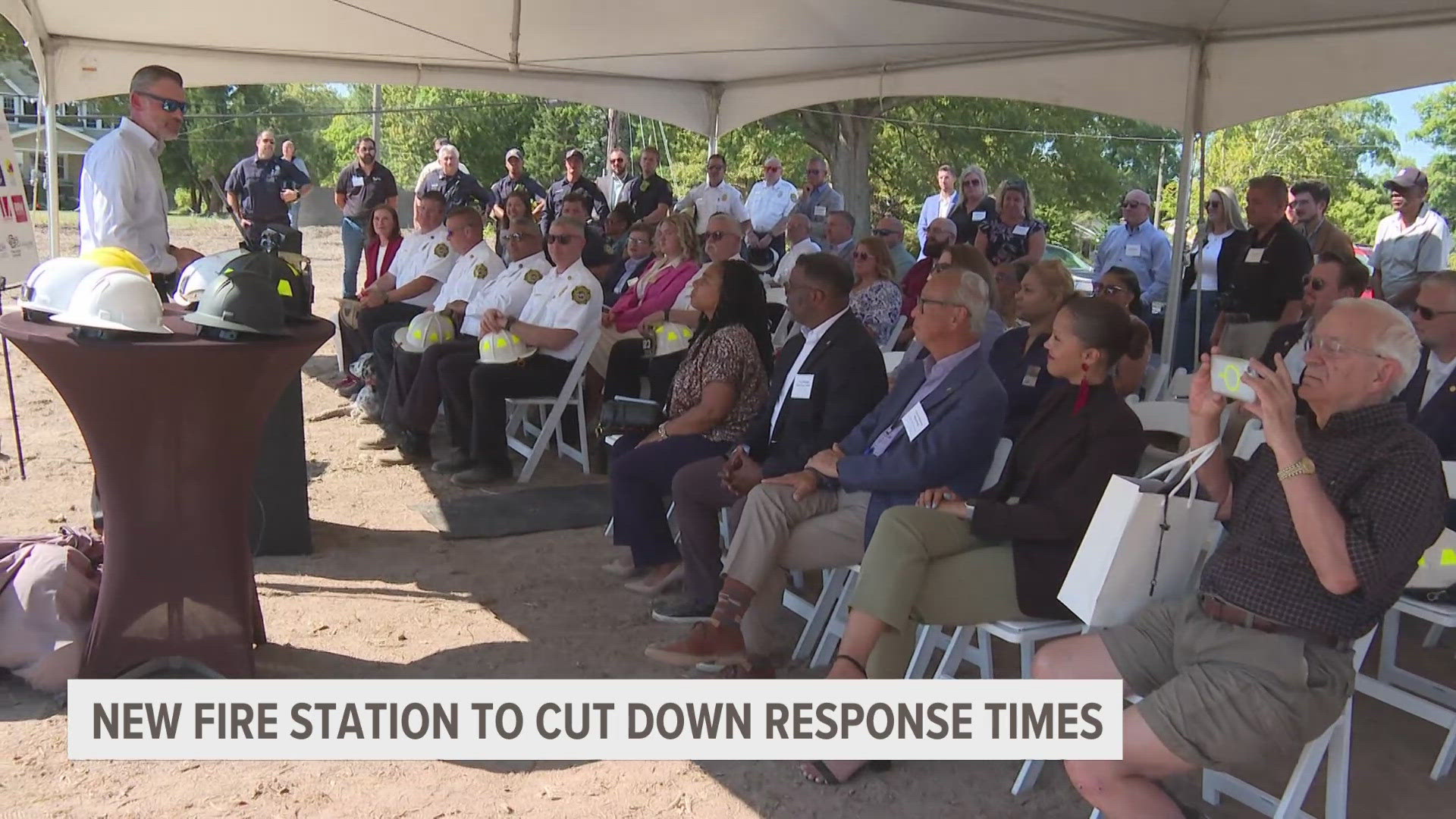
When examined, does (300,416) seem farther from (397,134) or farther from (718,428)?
(397,134)

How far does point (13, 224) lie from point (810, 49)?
489cm

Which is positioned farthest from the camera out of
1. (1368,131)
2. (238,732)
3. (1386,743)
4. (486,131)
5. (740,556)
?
(1368,131)

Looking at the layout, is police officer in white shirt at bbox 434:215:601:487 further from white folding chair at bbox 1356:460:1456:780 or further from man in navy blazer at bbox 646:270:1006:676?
white folding chair at bbox 1356:460:1456:780

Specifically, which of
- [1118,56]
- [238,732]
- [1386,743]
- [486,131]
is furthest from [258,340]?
[486,131]

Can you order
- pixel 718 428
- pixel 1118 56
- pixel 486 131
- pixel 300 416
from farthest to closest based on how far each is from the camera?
pixel 486 131, pixel 1118 56, pixel 300 416, pixel 718 428

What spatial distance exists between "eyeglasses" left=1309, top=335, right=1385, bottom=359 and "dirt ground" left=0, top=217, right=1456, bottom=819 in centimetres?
118

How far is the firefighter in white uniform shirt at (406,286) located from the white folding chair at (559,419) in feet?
3.07

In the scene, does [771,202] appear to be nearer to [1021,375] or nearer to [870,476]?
[1021,375]

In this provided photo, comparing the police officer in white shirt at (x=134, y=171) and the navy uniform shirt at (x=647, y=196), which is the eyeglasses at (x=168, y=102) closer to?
the police officer in white shirt at (x=134, y=171)

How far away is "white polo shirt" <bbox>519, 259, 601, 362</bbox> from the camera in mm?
5543

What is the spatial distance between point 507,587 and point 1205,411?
2.66 m

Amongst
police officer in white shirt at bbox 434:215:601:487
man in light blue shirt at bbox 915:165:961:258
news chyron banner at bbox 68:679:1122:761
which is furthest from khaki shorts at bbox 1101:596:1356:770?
man in light blue shirt at bbox 915:165:961:258

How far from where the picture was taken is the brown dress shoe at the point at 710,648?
334 cm

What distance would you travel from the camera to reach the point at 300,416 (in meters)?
4.36
